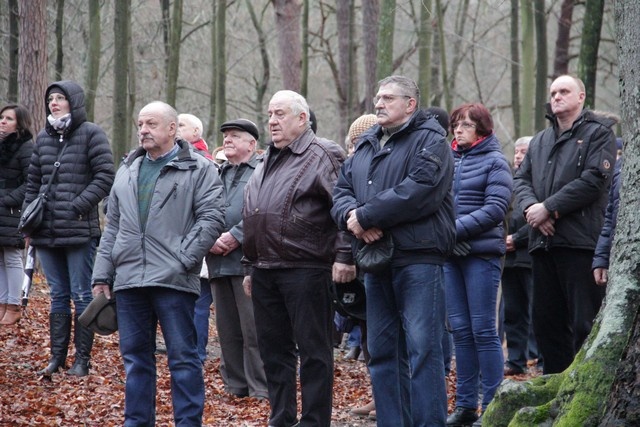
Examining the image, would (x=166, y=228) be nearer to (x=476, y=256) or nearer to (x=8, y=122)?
(x=476, y=256)

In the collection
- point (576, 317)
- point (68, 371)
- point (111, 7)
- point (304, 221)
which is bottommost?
point (68, 371)

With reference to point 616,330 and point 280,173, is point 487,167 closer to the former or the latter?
point 280,173

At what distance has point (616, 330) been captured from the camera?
16.1 feet

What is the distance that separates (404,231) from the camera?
6039 millimetres

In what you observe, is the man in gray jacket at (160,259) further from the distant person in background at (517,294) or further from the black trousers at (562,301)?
the distant person in background at (517,294)

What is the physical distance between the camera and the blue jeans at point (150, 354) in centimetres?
650

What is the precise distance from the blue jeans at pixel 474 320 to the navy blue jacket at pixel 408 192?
105 centimetres

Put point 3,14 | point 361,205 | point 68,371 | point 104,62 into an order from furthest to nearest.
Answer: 1. point 104,62
2. point 3,14
3. point 68,371
4. point 361,205

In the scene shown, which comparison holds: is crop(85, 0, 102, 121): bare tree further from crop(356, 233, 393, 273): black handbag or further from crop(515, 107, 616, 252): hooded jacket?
crop(356, 233, 393, 273): black handbag

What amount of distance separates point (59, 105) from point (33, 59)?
16.6 ft

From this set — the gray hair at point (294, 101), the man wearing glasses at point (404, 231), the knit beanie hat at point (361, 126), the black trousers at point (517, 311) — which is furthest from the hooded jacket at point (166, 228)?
the black trousers at point (517, 311)

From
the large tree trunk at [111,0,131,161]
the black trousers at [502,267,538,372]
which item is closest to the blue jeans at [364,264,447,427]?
the black trousers at [502,267,538,372]

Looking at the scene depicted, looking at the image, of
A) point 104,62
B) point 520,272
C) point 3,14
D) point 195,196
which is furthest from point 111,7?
point 195,196

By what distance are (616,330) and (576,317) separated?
2179 mm
